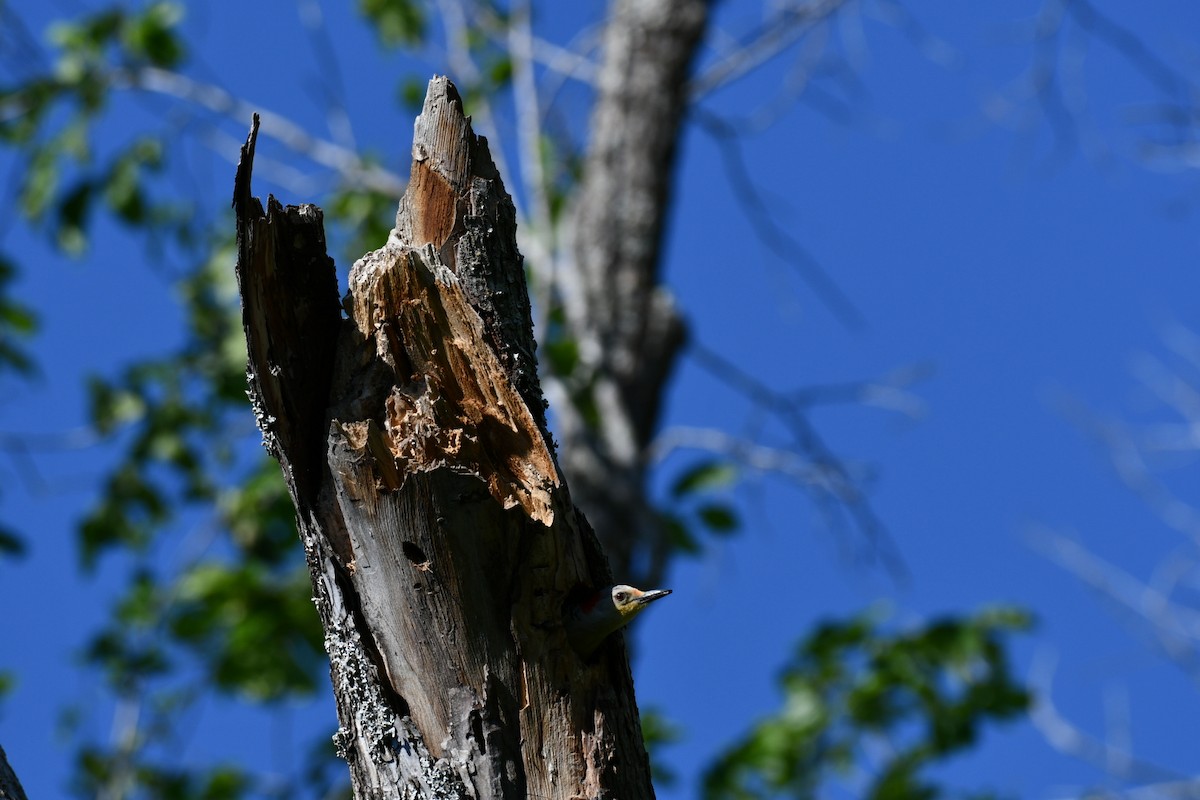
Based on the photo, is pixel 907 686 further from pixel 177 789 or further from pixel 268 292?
pixel 268 292

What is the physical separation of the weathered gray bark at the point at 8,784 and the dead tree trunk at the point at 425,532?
1.38 ft

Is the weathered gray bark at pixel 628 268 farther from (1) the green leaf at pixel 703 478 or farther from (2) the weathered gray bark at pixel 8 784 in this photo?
(2) the weathered gray bark at pixel 8 784

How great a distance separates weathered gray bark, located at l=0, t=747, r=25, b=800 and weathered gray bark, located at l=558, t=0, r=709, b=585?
2.66m

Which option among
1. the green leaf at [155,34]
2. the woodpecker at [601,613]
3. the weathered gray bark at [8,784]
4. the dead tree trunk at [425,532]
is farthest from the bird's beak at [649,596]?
the green leaf at [155,34]

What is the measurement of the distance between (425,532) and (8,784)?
0.63 m

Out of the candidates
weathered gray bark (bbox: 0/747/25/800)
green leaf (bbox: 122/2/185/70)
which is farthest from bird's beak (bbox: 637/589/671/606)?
green leaf (bbox: 122/2/185/70)

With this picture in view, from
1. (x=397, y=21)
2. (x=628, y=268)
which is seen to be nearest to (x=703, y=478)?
(x=628, y=268)

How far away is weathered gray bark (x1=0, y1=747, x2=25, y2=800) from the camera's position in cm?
165

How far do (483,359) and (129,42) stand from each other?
4486mm

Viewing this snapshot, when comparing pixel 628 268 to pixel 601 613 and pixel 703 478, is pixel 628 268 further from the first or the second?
pixel 601 613

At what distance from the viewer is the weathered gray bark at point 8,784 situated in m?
1.65

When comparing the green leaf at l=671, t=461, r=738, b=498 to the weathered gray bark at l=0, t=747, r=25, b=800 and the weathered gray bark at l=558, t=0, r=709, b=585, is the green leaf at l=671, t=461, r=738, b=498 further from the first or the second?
the weathered gray bark at l=0, t=747, r=25, b=800

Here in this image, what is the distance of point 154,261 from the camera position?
6.18 metres

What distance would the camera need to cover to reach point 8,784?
1667 mm
